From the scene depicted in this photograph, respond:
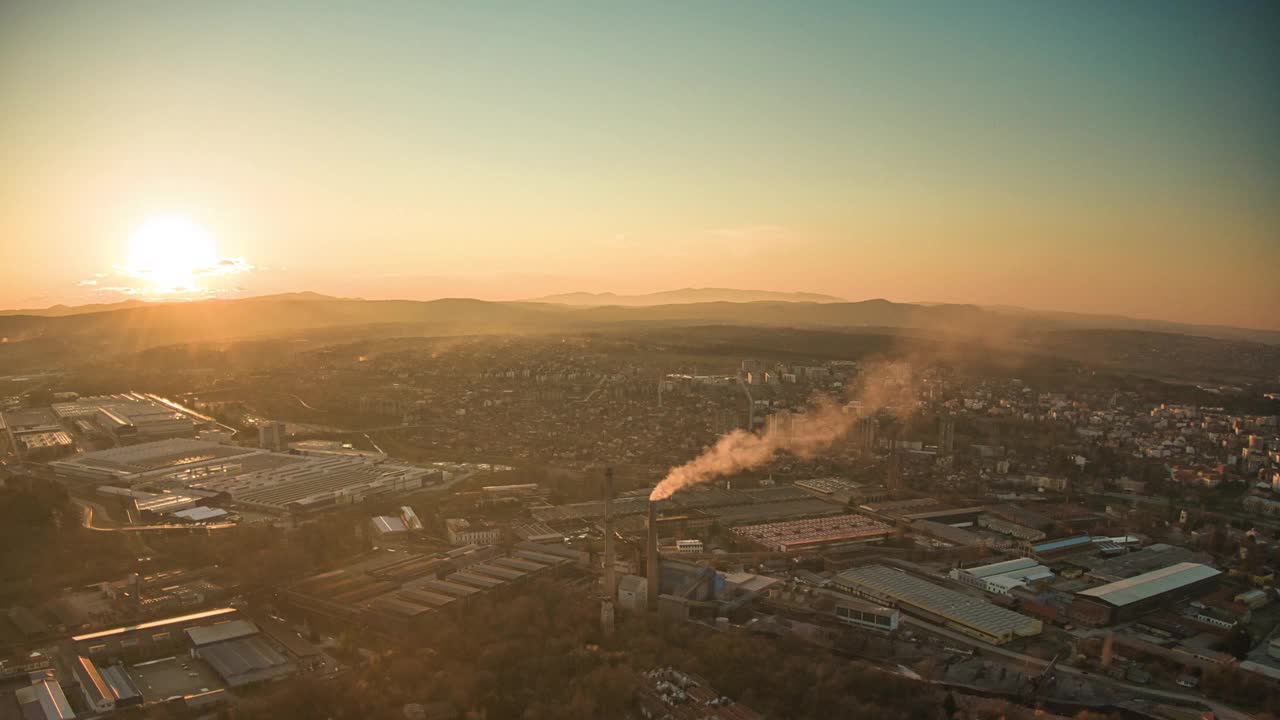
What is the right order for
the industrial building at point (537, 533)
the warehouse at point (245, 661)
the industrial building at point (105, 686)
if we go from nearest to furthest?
the industrial building at point (105, 686)
the warehouse at point (245, 661)
the industrial building at point (537, 533)

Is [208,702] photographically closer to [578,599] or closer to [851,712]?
[578,599]

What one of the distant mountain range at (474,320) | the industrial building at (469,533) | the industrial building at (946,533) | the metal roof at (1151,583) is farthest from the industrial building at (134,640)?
the distant mountain range at (474,320)

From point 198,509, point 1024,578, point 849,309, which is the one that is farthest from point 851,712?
point 849,309

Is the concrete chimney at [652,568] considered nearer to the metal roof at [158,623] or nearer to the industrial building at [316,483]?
the metal roof at [158,623]

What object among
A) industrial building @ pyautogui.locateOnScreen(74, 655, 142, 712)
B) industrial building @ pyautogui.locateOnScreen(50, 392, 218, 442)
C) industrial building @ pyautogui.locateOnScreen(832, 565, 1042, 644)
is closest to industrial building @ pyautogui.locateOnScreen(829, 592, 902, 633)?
industrial building @ pyautogui.locateOnScreen(832, 565, 1042, 644)

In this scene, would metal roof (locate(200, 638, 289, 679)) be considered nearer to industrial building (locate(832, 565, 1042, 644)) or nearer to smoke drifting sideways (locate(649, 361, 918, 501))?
smoke drifting sideways (locate(649, 361, 918, 501))
